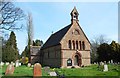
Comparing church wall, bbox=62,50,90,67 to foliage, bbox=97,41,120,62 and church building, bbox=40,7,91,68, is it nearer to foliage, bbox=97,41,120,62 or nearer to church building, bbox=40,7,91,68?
church building, bbox=40,7,91,68

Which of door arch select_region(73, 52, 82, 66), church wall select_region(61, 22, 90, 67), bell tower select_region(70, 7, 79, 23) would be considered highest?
bell tower select_region(70, 7, 79, 23)

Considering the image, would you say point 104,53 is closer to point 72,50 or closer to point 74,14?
point 72,50

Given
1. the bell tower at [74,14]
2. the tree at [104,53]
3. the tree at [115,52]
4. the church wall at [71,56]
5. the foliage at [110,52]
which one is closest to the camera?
the church wall at [71,56]

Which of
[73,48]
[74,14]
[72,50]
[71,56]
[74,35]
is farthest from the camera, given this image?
[74,14]

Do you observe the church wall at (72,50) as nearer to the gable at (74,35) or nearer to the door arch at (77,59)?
the gable at (74,35)

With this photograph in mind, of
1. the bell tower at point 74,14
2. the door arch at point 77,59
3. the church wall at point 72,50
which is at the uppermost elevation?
the bell tower at point 74,14

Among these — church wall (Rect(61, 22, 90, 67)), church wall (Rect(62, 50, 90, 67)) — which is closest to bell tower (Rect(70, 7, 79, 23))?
church wall (Rect(61, 22, 90, 67))

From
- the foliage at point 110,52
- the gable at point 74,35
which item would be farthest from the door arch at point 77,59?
the foliage at point 110,52

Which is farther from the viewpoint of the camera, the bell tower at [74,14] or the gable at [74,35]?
the bell tower at [74,14]

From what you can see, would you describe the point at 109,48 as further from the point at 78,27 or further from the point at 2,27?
the point at 2,27

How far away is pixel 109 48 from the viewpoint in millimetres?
49938

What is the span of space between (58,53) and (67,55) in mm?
2164

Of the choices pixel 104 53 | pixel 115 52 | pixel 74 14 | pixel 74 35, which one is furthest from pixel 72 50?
pixel 104 53

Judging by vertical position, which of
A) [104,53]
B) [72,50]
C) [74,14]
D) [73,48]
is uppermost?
[74,14]
